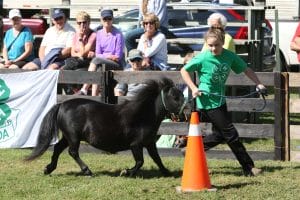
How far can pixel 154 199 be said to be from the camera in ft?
21.9

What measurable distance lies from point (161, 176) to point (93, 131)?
95cm

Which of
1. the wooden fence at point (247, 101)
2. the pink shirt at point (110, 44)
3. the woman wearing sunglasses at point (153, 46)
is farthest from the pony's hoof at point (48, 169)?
the pink shirt at point (110, 44)

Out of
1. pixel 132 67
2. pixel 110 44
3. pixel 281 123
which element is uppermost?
pixel 110 44

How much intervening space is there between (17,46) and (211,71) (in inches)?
188

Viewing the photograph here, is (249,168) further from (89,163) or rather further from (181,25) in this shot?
(181,25)

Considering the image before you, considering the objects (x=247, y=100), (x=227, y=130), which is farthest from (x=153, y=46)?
(x=227, y=130)

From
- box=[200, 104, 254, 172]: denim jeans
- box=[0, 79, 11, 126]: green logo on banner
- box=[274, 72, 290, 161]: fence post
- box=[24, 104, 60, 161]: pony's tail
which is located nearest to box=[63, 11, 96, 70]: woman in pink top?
box=[0, 79, 11, 126]: green logo on banner

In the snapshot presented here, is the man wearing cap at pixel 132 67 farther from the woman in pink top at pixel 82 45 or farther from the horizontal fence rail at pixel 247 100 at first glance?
the woman in pink top at pixel 82 45

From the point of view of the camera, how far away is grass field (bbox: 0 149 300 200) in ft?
22.5

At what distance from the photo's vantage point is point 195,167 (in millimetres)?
6934

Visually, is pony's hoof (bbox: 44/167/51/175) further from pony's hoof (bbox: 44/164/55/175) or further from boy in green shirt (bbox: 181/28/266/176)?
boy in green shirt (bbox: 181/28/266/176)

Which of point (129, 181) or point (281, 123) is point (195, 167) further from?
point (281, 123)

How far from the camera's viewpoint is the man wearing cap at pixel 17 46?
11.2 metres

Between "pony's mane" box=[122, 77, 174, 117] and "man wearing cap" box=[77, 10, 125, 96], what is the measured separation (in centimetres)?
263
